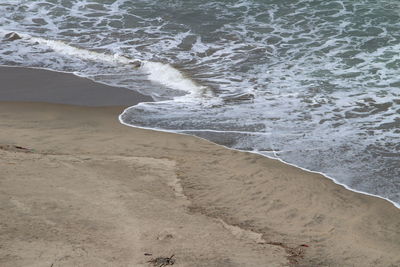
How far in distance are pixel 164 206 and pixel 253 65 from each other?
527cm

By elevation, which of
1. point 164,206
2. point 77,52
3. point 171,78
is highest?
point 77,52

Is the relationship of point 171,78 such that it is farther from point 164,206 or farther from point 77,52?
point 164,206

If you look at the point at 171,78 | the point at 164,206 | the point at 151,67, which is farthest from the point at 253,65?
the point at 164,206

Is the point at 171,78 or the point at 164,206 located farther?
the point at 171,78

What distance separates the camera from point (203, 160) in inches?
252

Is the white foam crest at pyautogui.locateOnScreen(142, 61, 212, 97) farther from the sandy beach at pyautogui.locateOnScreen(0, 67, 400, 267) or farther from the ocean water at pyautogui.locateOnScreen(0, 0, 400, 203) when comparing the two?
the sandy beach at pyautogui.locateOnScreen(0, 67, 400, 267)

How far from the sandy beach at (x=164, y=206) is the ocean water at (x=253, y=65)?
488mm

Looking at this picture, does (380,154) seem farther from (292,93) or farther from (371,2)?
(371,2)

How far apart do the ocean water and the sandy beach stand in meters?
0.49

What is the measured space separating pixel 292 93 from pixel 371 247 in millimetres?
3983

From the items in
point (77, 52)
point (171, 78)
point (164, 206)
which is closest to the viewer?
point (164, 206)

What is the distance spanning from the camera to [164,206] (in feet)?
16.3

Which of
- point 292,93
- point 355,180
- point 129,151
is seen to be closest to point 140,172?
point 129,151

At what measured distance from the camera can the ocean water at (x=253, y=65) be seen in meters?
6.90
